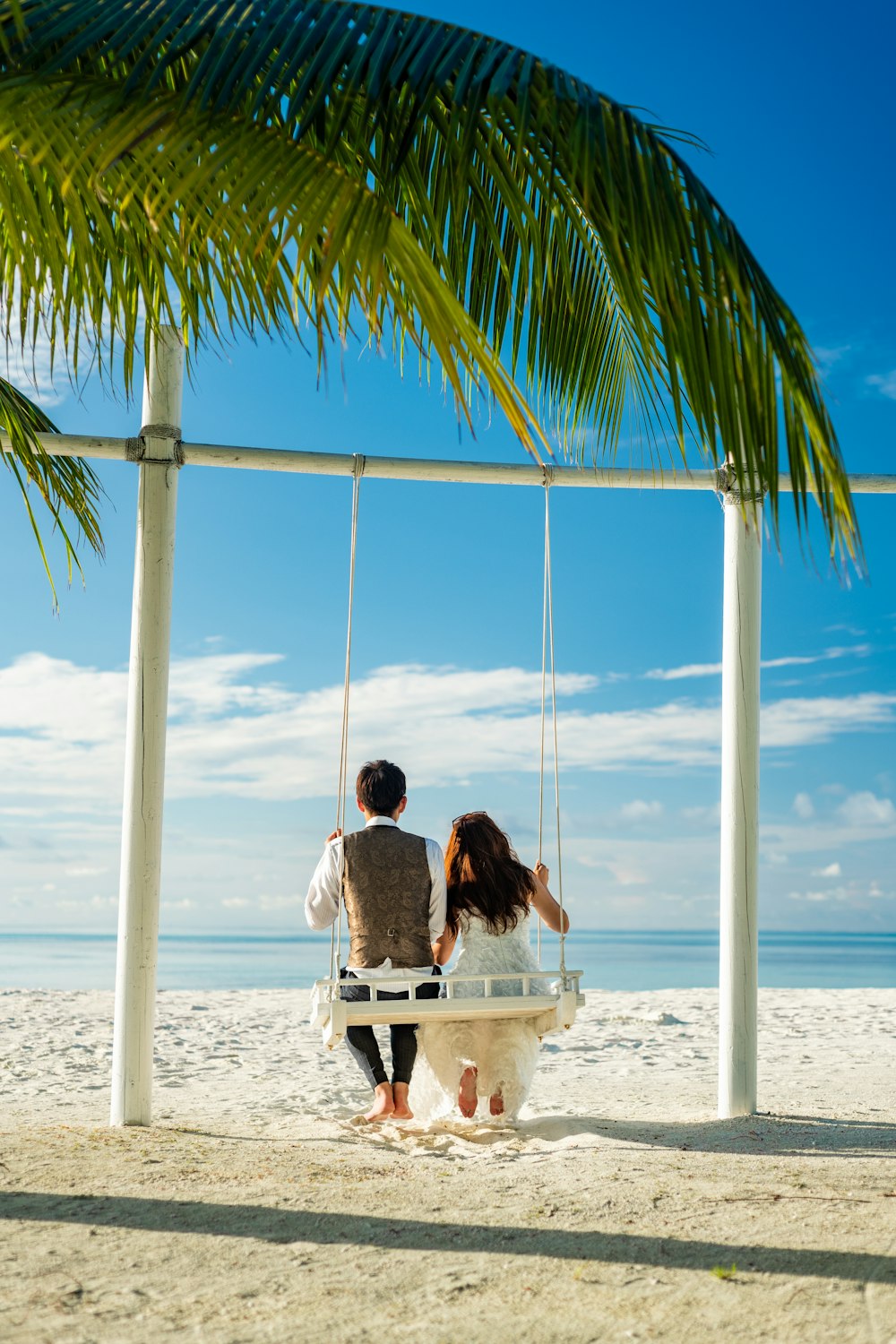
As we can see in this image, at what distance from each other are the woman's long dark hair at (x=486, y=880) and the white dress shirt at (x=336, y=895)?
9cm

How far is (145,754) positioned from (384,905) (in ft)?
3.20

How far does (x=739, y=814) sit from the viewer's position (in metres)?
4.29

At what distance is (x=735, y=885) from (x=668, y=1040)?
3926 millimetres

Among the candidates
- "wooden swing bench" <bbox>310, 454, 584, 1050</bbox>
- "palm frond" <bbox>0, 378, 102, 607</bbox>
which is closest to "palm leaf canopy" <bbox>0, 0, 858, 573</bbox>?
"palm frond" <bbox>0, 378, 102, 607</bbox>

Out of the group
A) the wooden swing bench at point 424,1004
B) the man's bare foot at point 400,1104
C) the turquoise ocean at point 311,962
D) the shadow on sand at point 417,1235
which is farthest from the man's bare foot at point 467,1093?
the turquoise ocean at point 311,962

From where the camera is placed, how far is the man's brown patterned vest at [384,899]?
A: 4.15 meters

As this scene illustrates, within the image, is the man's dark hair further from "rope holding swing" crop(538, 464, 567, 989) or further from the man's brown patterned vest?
"rope holding swing" crop(538, 464, 567, 989)

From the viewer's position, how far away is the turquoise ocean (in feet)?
57.9

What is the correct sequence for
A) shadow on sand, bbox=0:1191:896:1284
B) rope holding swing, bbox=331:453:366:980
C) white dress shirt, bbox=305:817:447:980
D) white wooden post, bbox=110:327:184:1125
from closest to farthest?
1. shadow on sand, bbox=0:1191:896:1284
2. rope holding swing, bbox=331:453:366:980
3. white wooden post, bbox=110:327:184:1125
4. white dress shirt, bbox=305:817:447:980

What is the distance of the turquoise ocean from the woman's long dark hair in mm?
6497

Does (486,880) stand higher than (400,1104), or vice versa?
(486,880)

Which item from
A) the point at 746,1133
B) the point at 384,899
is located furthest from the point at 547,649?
the point at 746,1133

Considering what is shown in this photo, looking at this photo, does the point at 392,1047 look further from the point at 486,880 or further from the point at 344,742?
the point at 344,742

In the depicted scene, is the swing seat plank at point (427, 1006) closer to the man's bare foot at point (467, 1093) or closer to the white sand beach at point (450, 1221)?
the white sand beach at point (450, 1221)
